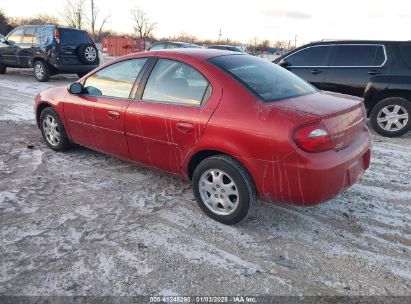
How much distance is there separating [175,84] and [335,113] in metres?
1.57

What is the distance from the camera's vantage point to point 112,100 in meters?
3.96

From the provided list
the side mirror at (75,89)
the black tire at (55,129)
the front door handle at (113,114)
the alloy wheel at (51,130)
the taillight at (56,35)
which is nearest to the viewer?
the front door handle at (113,114)

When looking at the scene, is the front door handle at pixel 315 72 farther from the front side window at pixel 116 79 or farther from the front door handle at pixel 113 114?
the front door handle at pixel 113 114

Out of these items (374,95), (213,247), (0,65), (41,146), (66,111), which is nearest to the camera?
(213,247)

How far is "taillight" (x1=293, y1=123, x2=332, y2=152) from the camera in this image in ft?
8.79

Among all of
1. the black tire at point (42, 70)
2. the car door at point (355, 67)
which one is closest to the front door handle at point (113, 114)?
the car door at point (355, 67)

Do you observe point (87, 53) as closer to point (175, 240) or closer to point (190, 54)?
point (190, 54)

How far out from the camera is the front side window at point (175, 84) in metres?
3.29

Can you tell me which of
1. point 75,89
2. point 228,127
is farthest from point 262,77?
point 75,89

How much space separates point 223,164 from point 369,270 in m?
1.44

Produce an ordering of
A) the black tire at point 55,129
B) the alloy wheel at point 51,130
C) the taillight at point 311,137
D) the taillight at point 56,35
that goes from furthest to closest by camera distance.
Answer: the taillight at point 56,35
the alloy wheel at point 51,130
the black tire at point 55,129
the taillight at point 311,137

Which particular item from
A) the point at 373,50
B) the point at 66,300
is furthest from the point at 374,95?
the point at 66,300

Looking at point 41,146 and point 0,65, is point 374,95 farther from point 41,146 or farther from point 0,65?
point 0,65

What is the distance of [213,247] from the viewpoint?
2934 millimetres
